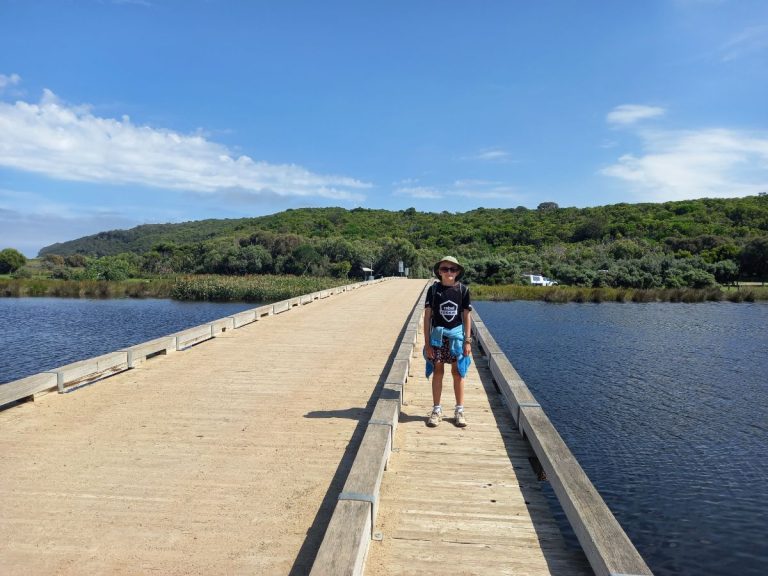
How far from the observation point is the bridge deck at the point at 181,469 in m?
3.64

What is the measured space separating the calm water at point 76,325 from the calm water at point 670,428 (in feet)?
43.7

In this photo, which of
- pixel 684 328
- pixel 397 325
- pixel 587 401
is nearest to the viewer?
pixel 587 401

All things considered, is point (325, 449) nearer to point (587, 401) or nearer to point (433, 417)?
point (433, 417)

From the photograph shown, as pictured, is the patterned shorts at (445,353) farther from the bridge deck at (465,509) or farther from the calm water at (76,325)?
the calm water at (76,325)

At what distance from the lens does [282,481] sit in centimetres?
479

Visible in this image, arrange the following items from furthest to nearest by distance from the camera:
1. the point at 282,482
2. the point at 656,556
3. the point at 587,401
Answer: the point at 587,401 → the point at 656,556 → the point at 282,482

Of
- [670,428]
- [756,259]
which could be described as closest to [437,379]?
[670,428]

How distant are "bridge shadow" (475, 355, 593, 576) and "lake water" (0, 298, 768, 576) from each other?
150 centimetres

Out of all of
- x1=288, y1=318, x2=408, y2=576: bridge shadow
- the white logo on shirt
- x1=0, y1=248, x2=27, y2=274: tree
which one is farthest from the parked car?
x1=0, y1=248, x2=27, y2=274: tree

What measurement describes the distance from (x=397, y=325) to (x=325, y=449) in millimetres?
10510

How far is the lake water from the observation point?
6.61 meters

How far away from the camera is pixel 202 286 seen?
1580 inches

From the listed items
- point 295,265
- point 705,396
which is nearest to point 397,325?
point 705,396

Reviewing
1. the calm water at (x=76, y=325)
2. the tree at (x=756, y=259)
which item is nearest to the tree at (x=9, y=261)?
the calm water at (x=76, y=325)
